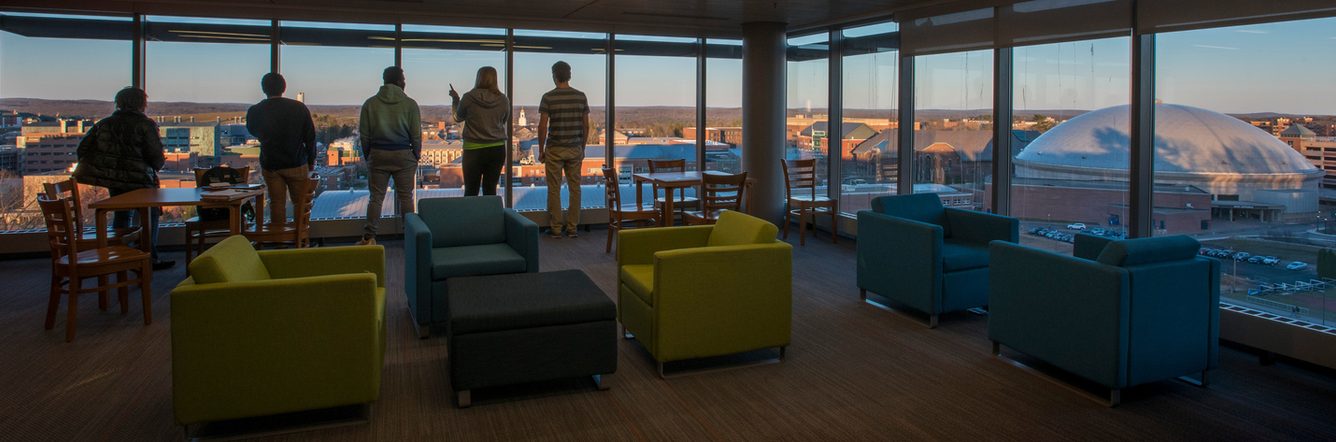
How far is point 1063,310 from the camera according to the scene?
173 inches

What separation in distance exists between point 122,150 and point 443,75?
145 inches

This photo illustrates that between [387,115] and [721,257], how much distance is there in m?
4.35

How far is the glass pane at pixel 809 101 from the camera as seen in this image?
10281 mm

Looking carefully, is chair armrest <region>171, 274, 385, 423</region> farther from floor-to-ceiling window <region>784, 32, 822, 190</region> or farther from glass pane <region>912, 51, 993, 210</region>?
floor-to-ceiling window <region>784, 32, 822, 190</region>

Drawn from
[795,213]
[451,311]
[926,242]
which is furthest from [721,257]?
[795,213]

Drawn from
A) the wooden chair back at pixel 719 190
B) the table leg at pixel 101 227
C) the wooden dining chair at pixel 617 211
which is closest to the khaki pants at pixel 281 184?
the table leg at pixel 101 227

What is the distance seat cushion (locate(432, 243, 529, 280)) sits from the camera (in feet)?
17.5

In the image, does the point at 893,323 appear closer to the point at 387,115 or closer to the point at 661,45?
the point at 387,115

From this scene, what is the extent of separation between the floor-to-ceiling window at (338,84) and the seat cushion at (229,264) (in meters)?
5.54

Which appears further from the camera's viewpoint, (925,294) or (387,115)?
(387,115)

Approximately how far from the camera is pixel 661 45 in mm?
10859

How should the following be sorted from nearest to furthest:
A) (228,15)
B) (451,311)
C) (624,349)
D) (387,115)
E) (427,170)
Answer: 1. (451,311)
2. (624,349)
3. (387,115)
4. (228,15)
5. (427,170)

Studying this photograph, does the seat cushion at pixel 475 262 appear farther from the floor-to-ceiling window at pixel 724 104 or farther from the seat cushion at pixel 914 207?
the floor-to-ceiling window at pixel 724 104

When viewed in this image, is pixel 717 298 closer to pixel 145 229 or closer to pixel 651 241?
pixel 651 241
